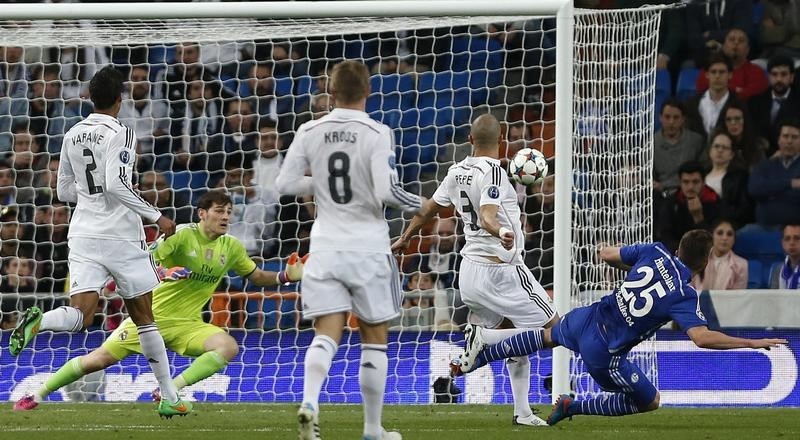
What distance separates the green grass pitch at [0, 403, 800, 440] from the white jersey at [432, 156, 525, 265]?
3.62ft

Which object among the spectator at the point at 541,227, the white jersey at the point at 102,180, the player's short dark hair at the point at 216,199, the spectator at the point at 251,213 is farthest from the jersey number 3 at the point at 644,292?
the spectator at the point at 251,213

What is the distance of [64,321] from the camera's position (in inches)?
340

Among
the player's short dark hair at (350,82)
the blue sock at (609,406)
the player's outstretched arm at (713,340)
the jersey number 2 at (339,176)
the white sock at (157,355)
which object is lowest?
the blue sock at (609,406)

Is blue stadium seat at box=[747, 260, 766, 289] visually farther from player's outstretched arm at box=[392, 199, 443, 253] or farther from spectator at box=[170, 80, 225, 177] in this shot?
spectator at box=[170, 80, 225, 177]

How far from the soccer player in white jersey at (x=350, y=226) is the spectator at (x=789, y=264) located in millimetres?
6913

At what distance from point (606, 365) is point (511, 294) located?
1355 mm

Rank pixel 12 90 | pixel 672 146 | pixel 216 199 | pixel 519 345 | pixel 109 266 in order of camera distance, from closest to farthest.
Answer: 1. pixel 519 345
2. pixel 109 266
3. pixel 216 199
4. pixel 12 90
5. pixel 672 146

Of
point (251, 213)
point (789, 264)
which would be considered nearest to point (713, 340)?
point (789, 264)

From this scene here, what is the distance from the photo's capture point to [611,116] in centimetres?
1095

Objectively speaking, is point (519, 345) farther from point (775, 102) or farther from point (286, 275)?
point (775, 102)

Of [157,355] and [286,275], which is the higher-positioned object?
[286,275]

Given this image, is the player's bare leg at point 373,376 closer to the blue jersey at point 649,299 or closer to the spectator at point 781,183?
the blue jersey at point 649,299

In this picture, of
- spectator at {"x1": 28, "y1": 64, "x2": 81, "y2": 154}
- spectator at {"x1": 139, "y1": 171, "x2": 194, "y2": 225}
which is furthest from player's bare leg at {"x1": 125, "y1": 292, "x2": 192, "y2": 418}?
spectator at {"x1": 28, "y1": 64, "x2": 81, "y2": 154}

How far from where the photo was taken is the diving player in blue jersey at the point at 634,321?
7641 millimetres
